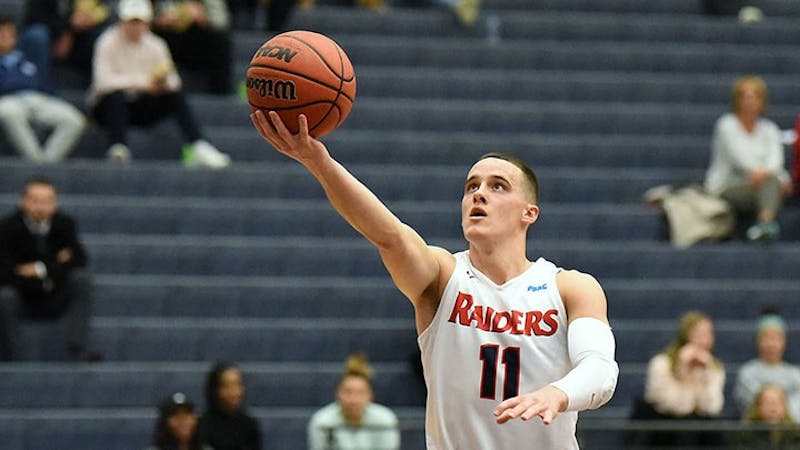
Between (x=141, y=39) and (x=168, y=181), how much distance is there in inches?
41.9

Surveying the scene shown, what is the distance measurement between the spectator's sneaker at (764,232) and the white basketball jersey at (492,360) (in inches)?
294

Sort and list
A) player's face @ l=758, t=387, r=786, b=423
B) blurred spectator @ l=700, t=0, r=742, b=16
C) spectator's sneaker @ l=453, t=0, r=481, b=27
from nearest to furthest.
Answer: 1. player's face @ l=758, t=387, r=786, b=423
2. spectator's sneaker @ l=453, t=0, r=481, b=27
3. blurred spectator @ l=700, t=0, r=742, b=16

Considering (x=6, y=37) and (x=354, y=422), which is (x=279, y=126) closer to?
(x=354, y=422)

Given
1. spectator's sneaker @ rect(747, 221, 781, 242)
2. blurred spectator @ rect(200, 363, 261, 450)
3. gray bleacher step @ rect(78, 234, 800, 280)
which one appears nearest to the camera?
blurred spectator @ rect(200, 363, 261, 450)

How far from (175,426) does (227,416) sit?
1.59 ft

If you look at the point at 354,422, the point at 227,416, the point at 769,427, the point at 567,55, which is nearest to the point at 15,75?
the point at 227,416

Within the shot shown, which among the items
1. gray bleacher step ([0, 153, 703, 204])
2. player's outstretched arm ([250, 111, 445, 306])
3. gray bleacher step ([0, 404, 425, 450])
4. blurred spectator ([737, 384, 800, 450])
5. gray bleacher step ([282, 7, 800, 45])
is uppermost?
gray bleacher step ([282, 7, 800, 45])

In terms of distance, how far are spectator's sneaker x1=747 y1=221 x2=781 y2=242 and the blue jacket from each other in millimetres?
5415

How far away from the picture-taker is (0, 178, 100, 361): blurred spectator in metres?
10.4

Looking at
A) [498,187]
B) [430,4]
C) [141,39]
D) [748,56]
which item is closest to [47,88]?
[141,39]

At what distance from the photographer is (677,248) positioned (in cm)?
1232

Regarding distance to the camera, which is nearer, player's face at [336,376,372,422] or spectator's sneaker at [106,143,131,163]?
player's face at [336,376,372,422]

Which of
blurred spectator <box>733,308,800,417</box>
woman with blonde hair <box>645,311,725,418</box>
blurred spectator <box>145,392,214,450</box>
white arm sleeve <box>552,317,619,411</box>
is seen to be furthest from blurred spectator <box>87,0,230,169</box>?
white arm sleeve <box>552,317,619,411</box>

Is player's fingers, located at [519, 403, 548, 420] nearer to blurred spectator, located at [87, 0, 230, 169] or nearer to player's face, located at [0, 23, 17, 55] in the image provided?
blurred spectator, located at [87, 0, 230, 169]
